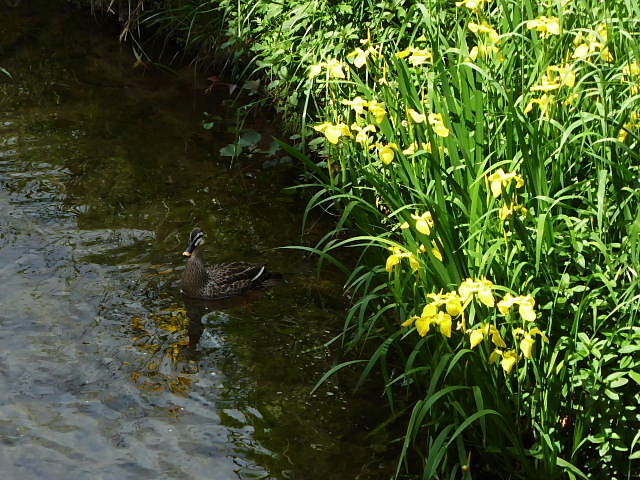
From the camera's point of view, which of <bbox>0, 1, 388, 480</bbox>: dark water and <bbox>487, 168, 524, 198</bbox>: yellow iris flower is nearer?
<bbox>487, 168, 524, 198</bbox>: yellow iris flower

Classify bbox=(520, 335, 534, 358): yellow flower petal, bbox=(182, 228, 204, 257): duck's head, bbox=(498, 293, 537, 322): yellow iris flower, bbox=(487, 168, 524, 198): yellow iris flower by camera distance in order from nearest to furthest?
bbox=(498, 293, 537, 322): yellow iris flower → bbox=(520, 335, 534, 358): yellow flower petal → bbox=(487, 168, 524, 198): yellow iris flower → bbox=(182, 228, 204, 257): duck's head

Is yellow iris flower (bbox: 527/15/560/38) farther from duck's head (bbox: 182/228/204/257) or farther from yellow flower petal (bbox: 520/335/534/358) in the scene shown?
duck's head (bbox: 182/228/204/257)

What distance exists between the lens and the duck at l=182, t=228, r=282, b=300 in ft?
20.2

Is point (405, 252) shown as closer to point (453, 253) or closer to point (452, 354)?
point (453, 253)

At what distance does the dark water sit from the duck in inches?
3.6

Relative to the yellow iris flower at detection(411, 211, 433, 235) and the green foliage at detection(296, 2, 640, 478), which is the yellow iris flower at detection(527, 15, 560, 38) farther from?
the yellow iris flower at detection(411, 211, 433, 235)

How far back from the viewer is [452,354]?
403 cm

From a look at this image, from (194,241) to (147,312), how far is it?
64 cm

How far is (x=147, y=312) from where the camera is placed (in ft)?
19.5

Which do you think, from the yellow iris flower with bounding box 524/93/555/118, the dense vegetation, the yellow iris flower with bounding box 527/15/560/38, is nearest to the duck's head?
the dense vegetation

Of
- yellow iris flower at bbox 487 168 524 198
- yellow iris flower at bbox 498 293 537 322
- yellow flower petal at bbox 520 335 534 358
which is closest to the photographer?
yellow iris flower at bbox 498 293 537 322

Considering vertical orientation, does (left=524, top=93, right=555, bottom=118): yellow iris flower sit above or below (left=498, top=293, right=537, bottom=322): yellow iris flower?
above

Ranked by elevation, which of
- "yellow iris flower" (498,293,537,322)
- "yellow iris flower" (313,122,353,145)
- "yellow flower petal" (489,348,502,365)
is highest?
"yellow iris flower" (313,122,353,145)

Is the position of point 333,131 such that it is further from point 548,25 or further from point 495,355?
point 495,355
